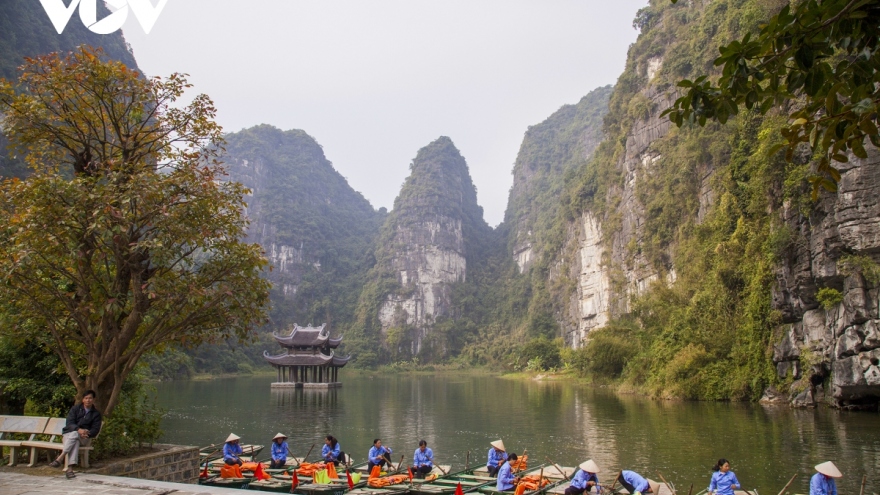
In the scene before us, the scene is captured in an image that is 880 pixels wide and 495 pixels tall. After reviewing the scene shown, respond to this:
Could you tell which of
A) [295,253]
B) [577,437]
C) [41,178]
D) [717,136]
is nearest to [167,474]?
[41,178]

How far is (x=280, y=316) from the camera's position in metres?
94.8

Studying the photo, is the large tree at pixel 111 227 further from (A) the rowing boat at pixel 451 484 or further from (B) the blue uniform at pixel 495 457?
(B) the blue uniform at pixel 495 457

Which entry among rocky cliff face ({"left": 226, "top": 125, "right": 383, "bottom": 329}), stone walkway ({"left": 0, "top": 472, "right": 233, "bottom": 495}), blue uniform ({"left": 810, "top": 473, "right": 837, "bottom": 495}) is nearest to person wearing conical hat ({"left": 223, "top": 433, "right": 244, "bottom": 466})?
stone walkway ({"left": 0, "top": 472, "right": 233, "bottom": 495})

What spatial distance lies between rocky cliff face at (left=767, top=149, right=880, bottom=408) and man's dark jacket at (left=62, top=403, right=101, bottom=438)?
2032 cm

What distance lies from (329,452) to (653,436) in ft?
32.3

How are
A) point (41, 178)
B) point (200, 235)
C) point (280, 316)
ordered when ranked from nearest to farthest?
point (41, 178) < point (200, 235) < point (280, 316)

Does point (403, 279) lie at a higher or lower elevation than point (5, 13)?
lower

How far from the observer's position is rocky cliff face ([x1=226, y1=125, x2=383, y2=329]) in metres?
101

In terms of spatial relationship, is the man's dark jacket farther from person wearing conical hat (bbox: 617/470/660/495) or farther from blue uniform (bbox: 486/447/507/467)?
person wearing conical hat (bbox: 617/470/660/495)

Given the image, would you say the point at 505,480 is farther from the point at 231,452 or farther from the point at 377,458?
the point at 231,452

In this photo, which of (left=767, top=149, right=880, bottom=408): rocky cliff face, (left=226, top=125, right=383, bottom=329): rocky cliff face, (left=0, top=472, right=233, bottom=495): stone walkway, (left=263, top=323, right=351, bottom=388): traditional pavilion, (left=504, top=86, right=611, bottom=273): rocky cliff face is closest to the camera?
(left=0, top=472, right=233, bottom=495): stone walkway

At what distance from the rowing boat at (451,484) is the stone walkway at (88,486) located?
Answer: 4538mm

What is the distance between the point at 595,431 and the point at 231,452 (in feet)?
38.3

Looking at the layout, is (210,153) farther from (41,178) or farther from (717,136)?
(717,136)
